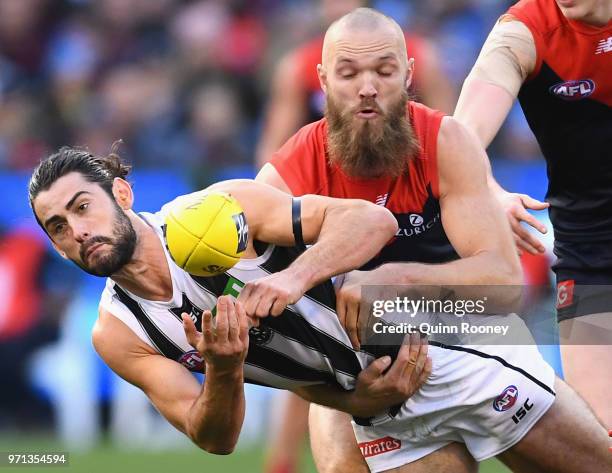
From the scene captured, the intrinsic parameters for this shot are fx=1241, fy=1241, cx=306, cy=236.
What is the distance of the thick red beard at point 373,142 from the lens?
16.1 ft

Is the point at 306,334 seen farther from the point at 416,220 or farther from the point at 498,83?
the point at 498,83

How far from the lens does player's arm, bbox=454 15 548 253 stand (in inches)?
207

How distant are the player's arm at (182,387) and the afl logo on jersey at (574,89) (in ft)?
6.68

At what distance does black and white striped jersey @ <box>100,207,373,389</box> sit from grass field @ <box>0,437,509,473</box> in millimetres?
3365

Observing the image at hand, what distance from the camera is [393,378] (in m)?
4.76

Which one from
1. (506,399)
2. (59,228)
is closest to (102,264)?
(59,228)

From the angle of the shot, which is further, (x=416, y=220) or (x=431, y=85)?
(x=431, y=85)

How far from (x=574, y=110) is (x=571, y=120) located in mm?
48

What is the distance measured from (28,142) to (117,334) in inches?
241

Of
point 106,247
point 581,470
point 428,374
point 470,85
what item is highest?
point 470,85

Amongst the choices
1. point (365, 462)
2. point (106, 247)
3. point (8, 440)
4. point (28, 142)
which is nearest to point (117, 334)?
point (106, 247)

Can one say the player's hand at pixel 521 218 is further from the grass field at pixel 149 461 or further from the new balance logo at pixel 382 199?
the grass field at pixel 149 461

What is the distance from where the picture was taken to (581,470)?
4.86 metres

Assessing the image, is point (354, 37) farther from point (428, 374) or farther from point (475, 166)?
point (428, 374)
